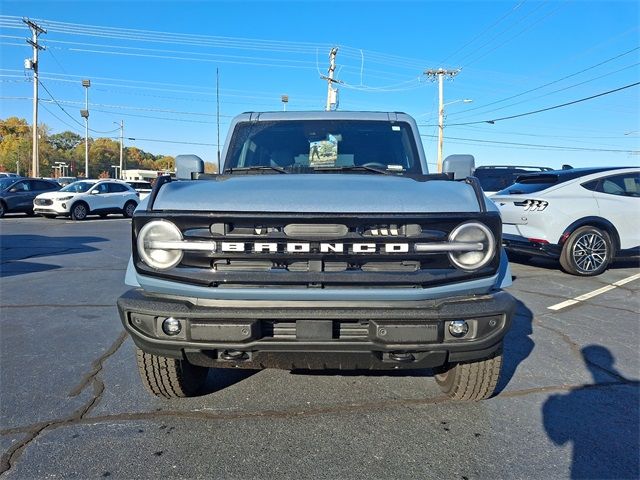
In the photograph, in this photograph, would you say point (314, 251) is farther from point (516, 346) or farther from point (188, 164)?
point (516, 346)

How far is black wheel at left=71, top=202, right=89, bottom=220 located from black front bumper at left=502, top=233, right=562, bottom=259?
17429mm

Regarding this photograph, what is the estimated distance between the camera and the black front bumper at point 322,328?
232cm

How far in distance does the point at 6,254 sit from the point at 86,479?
873cm

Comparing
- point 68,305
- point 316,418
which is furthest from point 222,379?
point 68,305

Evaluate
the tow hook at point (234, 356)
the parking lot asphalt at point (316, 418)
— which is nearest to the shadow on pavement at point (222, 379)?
the parking lot asphalt at point (316, 418)

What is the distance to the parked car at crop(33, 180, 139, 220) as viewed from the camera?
1861 centimetres

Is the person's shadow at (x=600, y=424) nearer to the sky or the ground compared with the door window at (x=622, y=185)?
nearer to the ground

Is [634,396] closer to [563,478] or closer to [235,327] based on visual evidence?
[563,478]

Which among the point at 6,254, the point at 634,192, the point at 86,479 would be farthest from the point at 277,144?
the point at 6,254

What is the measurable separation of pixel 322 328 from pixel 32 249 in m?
10.1

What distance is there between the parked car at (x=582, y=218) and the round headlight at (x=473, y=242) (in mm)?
5456

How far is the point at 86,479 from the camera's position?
2.27 meters

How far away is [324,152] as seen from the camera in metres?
3.80

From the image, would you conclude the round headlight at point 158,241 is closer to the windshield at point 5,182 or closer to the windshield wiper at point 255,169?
the windshield wiper at point 255,169
